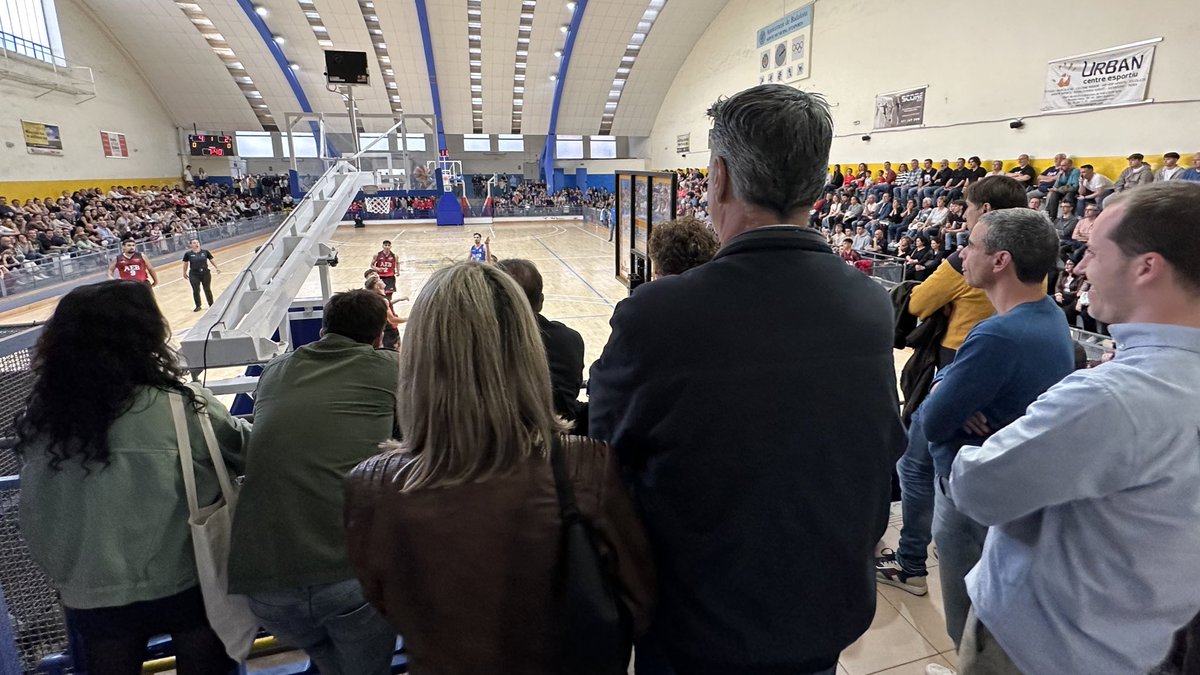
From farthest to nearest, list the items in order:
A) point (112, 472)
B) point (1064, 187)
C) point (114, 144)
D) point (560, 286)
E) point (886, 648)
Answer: point (114, 144) → point (560, 286) → point (1064, 187) → point (886, 648) → point (112, 472)

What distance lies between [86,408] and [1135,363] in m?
2.25

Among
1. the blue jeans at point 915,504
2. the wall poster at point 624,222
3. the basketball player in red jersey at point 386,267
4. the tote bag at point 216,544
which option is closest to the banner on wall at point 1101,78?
the wall poster at point 624,222

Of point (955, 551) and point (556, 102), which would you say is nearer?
point (955, 551)

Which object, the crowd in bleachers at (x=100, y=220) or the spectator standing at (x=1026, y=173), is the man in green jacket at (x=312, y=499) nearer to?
the spectator standing at (x=1026, y=173)

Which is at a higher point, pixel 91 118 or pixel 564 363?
pixel 91 118

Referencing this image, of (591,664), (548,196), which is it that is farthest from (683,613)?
(548,196)

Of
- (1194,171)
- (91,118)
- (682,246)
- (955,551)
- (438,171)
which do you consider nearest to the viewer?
(955,551)

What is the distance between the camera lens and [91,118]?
2275 cm

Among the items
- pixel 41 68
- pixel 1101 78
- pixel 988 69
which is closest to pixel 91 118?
pixel 41 68

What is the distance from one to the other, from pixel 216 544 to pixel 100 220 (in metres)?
21.0

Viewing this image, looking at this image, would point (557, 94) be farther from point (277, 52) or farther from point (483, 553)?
point (483, 553)

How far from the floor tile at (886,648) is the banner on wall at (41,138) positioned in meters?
26.0

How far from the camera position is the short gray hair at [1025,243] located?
1.89 meters

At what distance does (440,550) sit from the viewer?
3.39ft
